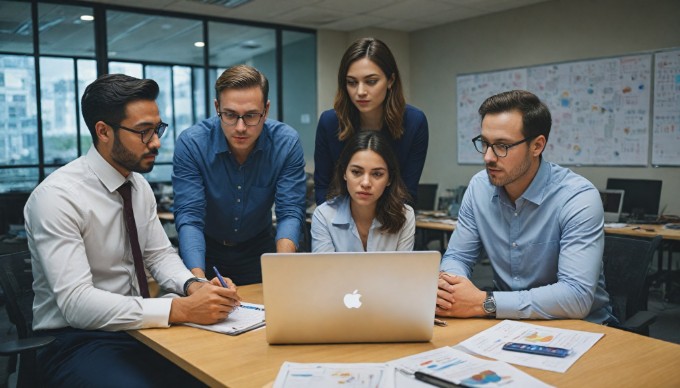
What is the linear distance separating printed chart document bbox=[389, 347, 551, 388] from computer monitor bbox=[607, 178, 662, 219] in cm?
428

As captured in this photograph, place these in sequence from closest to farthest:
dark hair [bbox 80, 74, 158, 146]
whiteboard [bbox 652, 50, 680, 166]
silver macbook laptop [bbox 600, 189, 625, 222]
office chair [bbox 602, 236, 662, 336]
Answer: dark hair [bbox 80, 74, 158, 146] < office chair [bbox 602, 236, 662, 336] < silver macbook laptop [bbox 600, 189, 625, 222] < whiteboard [bbox 652, 50, 680, 166]

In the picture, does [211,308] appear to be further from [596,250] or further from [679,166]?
[679,166]

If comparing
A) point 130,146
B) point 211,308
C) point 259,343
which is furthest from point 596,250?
point 130,146

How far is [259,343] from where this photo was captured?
4.94ft

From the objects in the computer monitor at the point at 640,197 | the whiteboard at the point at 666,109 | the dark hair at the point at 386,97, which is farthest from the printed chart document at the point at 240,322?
the whiteboard at the point at 666,109

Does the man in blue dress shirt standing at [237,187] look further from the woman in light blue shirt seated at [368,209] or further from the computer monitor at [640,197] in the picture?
the computer monitor at [640,197]

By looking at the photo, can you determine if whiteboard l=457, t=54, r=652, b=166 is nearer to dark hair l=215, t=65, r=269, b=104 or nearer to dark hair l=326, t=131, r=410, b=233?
dark hair l=326, t=131, r=410, b=233

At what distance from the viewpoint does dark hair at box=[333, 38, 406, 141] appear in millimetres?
2330

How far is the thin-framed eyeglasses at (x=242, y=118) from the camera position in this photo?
2156 millimetres

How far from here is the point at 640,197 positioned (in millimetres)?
5078

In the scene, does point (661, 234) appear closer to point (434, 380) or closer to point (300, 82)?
point (434, 380)

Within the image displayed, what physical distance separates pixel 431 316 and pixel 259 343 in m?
0.46

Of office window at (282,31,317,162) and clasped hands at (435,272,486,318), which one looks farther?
office window at (282,31,317,162)

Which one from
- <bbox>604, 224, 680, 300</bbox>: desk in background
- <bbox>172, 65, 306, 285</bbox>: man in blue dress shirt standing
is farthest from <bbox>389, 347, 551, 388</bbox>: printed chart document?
<bbox>604, 224, 680, 300</bbox>: desk in background
